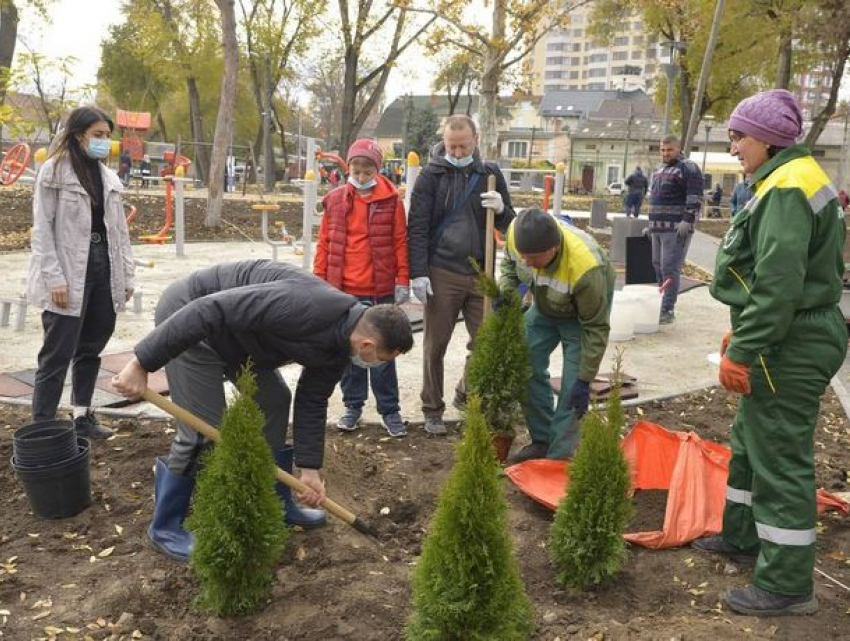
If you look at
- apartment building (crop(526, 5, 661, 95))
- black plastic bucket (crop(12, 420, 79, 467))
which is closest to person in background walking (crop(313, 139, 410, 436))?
black plastic bucket (crop(12, 420, 79, 467))

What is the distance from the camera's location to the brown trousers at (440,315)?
16.5 ft

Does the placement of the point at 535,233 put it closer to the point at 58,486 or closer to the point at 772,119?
the point at 772,119

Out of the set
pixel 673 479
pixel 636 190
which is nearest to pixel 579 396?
pixel 673 479

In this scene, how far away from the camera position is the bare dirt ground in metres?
2.93

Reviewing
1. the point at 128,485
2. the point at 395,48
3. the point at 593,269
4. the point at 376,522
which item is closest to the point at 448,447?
the point at 376,522

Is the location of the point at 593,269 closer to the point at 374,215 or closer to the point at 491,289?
the point at 491,289

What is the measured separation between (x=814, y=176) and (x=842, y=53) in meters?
27.7

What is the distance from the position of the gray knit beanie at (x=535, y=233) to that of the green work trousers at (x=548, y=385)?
2.13ft

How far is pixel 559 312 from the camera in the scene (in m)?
4.37

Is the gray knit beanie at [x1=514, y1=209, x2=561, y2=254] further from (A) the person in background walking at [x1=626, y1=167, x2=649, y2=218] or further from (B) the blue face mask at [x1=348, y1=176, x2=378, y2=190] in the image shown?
(A) the person in background walking at [x1=626, y1=167, x2=649, y2=218]

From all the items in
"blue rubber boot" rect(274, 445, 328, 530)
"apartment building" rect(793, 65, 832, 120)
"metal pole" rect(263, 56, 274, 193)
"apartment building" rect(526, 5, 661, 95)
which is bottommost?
"blue rubber boot" rect(274, 445, 328, 530)

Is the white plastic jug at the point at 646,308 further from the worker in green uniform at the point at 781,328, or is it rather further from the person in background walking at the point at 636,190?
the person in background walking at the point at 636,190

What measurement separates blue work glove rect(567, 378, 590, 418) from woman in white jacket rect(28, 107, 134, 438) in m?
2.55

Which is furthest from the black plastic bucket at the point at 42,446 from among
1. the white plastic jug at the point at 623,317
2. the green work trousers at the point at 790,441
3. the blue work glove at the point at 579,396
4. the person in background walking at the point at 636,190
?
the person in background walking at the point at 636,190
